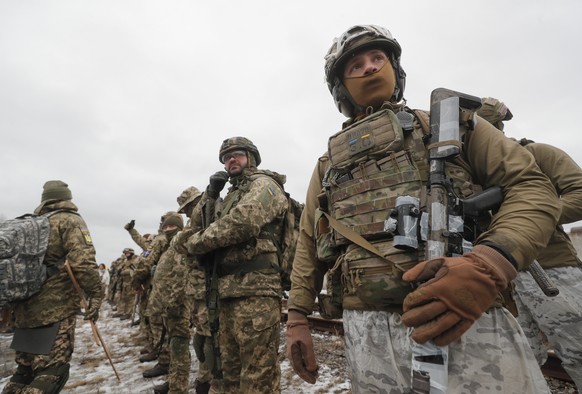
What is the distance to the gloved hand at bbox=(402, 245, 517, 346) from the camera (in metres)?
1.08

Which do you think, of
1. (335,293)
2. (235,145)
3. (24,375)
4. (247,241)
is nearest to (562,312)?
(335,293)

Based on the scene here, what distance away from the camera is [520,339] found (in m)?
1.23

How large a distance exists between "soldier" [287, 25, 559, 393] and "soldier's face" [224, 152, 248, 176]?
217 cm

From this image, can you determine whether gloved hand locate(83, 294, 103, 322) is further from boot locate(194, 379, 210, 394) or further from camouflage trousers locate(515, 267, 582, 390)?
camouflage trousers locate(515, 267, 582, 390)

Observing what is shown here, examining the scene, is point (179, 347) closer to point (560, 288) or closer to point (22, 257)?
point (22, 257)

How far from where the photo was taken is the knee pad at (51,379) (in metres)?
3.58

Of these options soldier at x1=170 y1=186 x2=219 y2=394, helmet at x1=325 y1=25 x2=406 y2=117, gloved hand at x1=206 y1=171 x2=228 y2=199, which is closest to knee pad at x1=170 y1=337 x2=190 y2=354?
soldier at x1=170 y1=186 x2=219 y2=394

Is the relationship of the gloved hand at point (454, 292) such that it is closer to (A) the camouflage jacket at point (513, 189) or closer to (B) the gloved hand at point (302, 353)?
(A) the camouflage jacket at point (513, 189)

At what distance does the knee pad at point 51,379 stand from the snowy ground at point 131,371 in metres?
1.01

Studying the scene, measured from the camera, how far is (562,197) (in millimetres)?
2590

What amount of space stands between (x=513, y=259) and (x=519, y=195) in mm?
316

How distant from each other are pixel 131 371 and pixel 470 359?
624 centimetres

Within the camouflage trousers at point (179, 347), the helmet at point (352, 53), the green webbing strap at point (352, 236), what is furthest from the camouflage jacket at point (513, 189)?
the camouflage trousers at point (179, 347)

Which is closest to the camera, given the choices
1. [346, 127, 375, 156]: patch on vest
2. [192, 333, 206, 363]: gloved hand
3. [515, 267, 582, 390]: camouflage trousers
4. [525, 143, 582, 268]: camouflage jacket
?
[346, 127, 375, 156]: patch on vest
